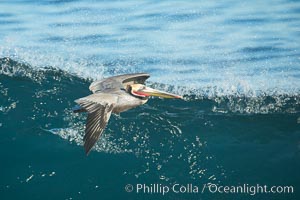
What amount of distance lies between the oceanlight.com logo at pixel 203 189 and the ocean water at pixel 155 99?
39 millimetres

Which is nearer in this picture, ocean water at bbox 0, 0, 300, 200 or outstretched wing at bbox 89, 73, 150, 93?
outstretched wing at bbox 89, 73, 150, 93

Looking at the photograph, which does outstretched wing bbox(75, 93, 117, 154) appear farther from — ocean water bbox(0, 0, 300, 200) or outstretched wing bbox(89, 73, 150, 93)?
ocean water bbox(0, 0, 300, 200)

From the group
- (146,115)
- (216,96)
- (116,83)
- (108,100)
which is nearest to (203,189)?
(146,115)

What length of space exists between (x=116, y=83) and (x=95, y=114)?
2.46 ft

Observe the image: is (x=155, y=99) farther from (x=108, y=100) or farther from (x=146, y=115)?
(x=108, y=100)

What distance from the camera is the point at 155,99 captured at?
9.16 metres

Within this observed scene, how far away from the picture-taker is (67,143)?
840cm

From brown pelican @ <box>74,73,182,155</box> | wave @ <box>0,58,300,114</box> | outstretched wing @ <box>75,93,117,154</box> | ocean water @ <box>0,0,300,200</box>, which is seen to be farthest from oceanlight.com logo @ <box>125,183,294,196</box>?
outstretched wing @ <box>75,93,117,154</box>

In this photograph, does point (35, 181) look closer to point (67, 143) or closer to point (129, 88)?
point (67, 143)

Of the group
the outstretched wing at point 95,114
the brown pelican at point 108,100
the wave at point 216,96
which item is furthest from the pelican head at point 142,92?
the wave at point 216,96

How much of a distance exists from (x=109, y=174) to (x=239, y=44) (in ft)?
11.5

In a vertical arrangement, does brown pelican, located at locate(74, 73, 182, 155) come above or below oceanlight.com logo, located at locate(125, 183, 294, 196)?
above

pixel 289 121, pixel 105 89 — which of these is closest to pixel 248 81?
pixel 289 121

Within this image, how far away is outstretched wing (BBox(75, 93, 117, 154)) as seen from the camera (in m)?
5.98
